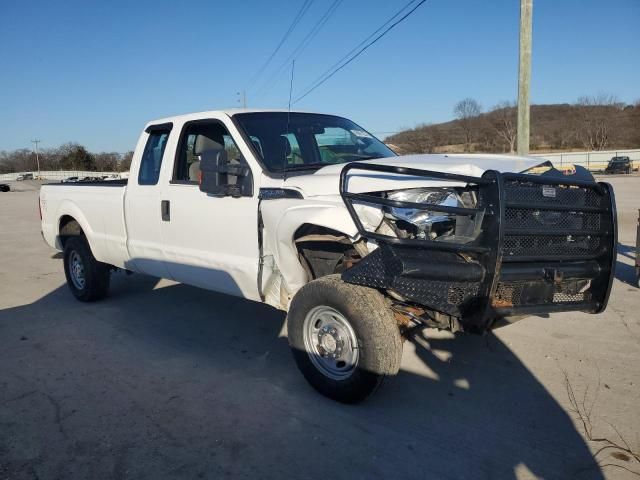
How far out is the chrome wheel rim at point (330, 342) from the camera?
144 inches

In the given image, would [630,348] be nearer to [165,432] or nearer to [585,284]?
[585,284]

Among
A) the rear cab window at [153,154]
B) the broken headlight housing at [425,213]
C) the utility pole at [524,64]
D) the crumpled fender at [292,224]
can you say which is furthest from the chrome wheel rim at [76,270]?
the utility pole at [524,64]

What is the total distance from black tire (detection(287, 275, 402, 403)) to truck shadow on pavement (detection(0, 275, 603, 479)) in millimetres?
151

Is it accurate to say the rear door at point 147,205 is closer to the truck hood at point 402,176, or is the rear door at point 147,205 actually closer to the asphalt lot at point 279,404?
the asphalt lot at point 279,404

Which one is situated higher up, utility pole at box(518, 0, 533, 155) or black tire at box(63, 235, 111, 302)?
utility pole at box(518, 0, 533, 155)

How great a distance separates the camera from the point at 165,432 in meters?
3.38

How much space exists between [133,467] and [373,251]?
6.08ft

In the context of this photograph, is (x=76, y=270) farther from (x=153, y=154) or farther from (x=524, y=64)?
(x=524, y=64)

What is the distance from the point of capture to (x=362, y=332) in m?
3.45

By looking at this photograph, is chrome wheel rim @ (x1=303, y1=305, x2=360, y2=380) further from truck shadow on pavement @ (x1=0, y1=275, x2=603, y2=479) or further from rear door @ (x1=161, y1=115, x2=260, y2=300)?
rear door @ (x1=161, y1=115, x2=260, y2=300)

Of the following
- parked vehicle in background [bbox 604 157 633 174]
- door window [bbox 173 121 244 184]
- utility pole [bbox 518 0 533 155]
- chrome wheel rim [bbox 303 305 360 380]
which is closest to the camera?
chrome wheel rim [bbox 303 305 360 380]

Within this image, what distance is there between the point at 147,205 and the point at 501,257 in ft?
11.9

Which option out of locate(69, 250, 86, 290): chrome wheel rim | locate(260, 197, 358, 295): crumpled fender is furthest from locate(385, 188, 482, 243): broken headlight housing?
locate(69, 250, 86, 290): chrome wheel rim

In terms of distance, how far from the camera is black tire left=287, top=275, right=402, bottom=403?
11.2ft
